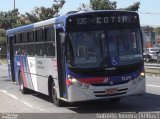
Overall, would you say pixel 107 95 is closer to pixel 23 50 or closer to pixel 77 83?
pixel 77 83

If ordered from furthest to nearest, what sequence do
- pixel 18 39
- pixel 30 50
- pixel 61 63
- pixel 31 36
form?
pixel 18 39, pixel 30 50, pixel 31 36, pixel 61 63

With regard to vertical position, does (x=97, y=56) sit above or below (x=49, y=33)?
below

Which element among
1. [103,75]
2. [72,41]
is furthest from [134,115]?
[72,41]

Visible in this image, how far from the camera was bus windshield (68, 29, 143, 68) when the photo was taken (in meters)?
13.7

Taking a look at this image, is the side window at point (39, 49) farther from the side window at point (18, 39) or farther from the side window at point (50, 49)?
the side window at point (18, 39)

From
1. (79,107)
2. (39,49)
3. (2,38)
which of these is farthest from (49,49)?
(2,38)

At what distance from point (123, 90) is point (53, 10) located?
63.9 meters

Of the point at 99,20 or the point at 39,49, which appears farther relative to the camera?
the point at 39,49

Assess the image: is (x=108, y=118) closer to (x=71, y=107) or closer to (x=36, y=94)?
(x=71, y=107)

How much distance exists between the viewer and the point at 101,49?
13828mm

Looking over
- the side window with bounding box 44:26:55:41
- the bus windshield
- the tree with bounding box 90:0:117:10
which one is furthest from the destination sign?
the tree with bounding box 90:0:117:10

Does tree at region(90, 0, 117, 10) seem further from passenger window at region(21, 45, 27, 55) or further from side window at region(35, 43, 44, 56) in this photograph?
side window at region(35, 43, 44, 56)

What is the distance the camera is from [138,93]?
558 inches

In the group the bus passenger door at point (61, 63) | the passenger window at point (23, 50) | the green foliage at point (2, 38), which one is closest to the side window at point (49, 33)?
the bus passenger door at point (61, 63)
